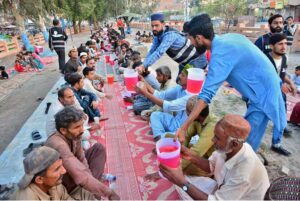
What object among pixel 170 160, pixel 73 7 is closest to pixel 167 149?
pixel 170 160

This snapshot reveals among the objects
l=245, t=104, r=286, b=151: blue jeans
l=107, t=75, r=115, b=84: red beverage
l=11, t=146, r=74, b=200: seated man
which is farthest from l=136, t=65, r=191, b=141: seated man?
l=107, t=75, r=115, b=84: red beverage

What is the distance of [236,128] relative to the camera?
1.69 metres

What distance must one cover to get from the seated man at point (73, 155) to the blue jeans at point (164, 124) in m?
1.21

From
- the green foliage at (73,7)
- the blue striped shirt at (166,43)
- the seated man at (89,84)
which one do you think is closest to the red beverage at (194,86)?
→ the blue striped shirt at (166,43)

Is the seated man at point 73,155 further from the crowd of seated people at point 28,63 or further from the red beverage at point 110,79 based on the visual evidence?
the crowd of seated people at point 28,63

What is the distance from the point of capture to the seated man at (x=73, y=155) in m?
2.04

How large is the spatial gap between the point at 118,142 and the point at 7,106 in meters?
3.90

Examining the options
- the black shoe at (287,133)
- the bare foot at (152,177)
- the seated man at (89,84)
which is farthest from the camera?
the seated man at (89,84)

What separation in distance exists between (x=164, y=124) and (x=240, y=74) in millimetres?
1582

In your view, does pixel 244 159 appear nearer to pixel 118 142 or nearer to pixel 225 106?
pixel 118 142

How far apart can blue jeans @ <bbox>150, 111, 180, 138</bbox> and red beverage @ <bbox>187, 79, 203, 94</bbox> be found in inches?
22.1

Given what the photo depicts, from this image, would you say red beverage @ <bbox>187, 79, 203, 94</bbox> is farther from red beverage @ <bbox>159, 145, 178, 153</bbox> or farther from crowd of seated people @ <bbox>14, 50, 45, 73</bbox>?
crowd of seated people @ <bbox>14, 50, 45, 73</bbox>

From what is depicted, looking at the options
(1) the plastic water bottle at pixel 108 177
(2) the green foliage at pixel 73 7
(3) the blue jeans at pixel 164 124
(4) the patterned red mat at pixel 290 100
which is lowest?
(1) the plastic water bottle at pixel 108 177

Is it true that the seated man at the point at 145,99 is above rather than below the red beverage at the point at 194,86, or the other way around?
below
